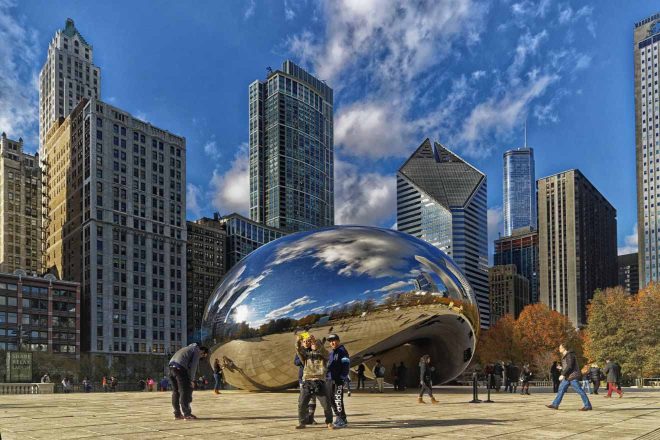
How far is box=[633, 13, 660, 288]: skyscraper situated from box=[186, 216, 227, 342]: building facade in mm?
131713

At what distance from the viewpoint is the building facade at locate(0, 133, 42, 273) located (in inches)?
5541

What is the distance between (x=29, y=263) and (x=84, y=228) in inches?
1189

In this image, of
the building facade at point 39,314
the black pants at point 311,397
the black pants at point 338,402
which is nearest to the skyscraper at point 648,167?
the building facade at point 39,314

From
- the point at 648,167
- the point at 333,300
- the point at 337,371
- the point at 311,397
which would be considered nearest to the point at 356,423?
the point at 311,397

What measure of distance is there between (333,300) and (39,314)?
104m

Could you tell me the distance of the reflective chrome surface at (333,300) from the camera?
19.9m

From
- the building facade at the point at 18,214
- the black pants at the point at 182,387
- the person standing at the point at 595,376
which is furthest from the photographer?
the building facade at the point at 18,214

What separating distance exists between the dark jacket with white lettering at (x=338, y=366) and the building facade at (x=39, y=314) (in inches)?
4084

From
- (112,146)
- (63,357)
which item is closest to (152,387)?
(63,357)

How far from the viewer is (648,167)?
7569 inches

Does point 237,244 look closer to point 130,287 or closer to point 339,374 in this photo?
point 130,287

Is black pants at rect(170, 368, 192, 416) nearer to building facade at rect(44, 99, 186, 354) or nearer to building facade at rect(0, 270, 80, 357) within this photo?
building facade at rect(0, 270, 80, 357)

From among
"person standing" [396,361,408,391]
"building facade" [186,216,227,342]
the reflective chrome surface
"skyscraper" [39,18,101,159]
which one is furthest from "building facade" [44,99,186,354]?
the reflective chrome surface

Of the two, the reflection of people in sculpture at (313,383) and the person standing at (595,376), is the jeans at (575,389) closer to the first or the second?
the reflection of people in sculpture at (313,383)
